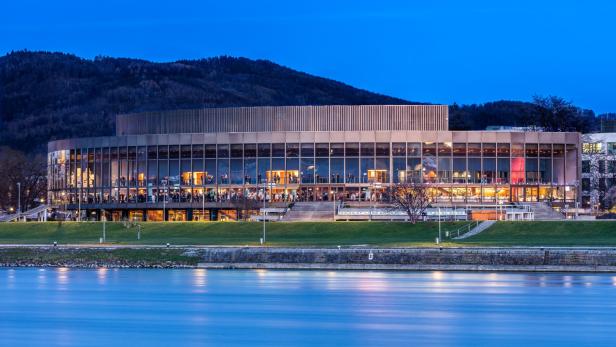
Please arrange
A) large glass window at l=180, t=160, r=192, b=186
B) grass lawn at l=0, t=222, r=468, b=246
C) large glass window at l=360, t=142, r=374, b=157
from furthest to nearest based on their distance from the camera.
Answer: large glass window at l=180, t=160, r=192, b=186
large glass window at l=360, t=142, r=374, b=157
grass lawn at l=0, t=222, r=468, b=246

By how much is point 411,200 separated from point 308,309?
61842mm

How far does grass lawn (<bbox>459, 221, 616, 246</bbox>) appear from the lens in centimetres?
9156

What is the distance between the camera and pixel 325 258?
81.8 m

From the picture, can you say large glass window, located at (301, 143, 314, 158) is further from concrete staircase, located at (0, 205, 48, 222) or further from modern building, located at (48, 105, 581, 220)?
concrete staircase, located at (0, 205, 48, 222)

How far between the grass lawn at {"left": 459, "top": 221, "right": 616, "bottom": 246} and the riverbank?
412 inches

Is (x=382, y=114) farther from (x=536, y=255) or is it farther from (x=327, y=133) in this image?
(x=536, y=255)

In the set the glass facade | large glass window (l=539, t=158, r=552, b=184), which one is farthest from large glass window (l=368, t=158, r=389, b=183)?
large glass window (l=539, t=158, r=552, b=184)

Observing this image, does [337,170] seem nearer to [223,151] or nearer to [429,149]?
[429,149]

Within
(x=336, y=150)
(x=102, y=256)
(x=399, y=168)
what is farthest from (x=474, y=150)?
(x=102, y=256)

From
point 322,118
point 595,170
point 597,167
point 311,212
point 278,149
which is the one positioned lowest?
point 311,212

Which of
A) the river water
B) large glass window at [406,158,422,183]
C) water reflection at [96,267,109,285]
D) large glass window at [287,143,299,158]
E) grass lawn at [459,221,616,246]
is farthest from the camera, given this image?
large glass window at [287,143,299,158]

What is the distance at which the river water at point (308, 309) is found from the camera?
4816cm

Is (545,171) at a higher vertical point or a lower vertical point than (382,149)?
lower

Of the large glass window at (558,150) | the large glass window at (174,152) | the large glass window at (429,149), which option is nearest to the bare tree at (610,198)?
the large glass window at (558,150)
